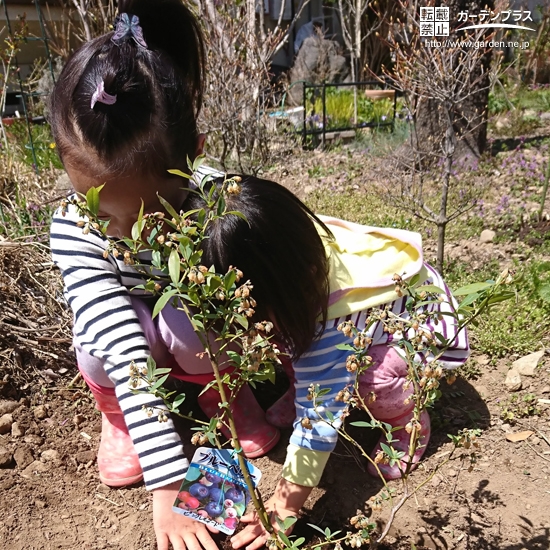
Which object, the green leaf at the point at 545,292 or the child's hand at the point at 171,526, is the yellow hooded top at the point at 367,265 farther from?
the green leaf at the point at 545,292

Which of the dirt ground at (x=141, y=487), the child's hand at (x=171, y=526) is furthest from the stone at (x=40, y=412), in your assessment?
the child's hand at (x=171, y=526)

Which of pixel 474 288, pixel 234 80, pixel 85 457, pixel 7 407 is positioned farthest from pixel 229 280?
pixel 234 80

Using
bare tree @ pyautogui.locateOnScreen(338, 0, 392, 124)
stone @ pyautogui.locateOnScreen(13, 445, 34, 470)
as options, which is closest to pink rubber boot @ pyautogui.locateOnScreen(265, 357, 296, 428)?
stone @ pyautogui.locateOnScreen(13, 445, 34, 470)

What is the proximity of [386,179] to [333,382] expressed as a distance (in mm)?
3006

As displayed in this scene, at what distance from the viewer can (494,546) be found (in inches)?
54.2

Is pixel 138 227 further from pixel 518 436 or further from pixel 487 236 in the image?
pixel 487 236

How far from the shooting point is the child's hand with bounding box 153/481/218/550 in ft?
4.37

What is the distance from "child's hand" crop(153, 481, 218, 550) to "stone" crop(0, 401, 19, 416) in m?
0.81

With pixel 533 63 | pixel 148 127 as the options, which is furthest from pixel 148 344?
pixel 533 63

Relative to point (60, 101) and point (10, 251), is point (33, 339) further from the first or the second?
point (60, 101)

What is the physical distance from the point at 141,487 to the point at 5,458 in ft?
1.39

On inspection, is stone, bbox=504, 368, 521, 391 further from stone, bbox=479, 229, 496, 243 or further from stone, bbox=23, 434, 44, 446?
stone, bbox=23, 434, 44, 446

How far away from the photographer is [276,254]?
1233 millimetres

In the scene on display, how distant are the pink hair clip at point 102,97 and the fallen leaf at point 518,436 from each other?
140 cm
